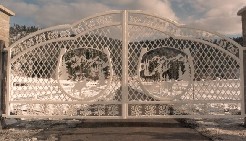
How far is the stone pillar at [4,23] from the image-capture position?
736 cm

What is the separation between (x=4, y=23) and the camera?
24.6 ft

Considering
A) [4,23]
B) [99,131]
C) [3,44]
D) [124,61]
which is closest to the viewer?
[99,131]

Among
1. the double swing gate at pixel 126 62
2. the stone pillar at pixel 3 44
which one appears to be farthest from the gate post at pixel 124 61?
the stone pillar at pixel 3 44

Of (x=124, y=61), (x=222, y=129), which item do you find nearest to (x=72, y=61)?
(x=124, y=61)

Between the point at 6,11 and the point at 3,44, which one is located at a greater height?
the point at 6,11

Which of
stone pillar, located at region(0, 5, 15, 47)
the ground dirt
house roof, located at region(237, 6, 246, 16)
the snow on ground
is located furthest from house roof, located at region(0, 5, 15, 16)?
house roof, located at region(237, 6, 246, 16)

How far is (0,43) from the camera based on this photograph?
7.29 m

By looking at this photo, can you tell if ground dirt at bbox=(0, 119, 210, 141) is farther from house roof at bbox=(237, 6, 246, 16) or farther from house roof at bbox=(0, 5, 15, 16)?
house roof at bbox=(237, 6, 246, 16)

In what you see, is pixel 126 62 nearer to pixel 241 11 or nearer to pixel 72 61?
pixel 72 61

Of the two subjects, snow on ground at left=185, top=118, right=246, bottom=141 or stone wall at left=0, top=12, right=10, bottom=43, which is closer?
snow on ground at left=185, top=118, right=246, bottom=141

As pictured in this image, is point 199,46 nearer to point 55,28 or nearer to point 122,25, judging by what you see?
point 122,25

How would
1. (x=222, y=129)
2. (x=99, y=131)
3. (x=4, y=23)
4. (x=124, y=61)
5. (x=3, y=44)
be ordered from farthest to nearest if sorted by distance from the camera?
(x=4, y=23), (x=3, y=44), (x=124, y=61), (x=222, y=129), (x=99, y=131)

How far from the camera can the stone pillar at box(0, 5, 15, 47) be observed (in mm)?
7359

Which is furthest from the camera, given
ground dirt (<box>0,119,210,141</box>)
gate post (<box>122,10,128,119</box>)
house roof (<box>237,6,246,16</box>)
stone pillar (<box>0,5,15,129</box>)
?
house roof (<box>237,6,246,16</box>)
